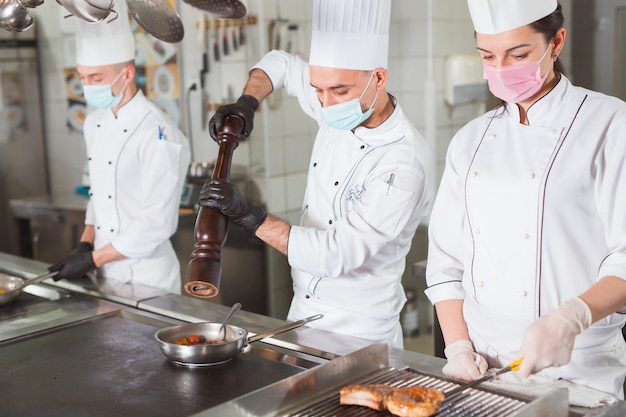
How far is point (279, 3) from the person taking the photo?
421 cm

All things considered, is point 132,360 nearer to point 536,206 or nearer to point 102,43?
point 536,206

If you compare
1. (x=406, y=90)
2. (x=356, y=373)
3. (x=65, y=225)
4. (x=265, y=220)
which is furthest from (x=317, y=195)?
(x=65, y=225)

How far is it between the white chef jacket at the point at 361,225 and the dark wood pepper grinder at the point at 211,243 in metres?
0.29

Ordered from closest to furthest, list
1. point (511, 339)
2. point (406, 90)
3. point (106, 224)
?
point (511, 339) → point (106, 224) → point (406, 90)

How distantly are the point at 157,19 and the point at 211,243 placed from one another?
2.39ft

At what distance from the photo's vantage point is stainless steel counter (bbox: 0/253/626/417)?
1656 millimetres

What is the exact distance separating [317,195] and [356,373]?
89cm

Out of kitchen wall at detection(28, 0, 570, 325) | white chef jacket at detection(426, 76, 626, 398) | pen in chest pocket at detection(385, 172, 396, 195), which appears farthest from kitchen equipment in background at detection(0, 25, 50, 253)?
white chef jacket at detection(426, 76, 626, 398)

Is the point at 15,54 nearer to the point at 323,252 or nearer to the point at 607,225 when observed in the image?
the point at 323,252

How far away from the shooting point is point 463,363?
Answer: 173 cm

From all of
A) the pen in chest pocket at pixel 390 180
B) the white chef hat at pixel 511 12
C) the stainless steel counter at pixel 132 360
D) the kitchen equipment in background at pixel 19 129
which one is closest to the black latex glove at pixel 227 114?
the pen in chest pocket at pixel 390 180

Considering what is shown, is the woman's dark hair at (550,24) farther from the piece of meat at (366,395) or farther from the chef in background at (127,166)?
the chef in background at (127,166)

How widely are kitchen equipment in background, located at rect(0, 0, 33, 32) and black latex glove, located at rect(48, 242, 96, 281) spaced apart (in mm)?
863

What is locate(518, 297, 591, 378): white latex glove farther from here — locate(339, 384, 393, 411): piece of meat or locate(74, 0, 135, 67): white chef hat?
locate(74, 0, 135, 67): white chef hat
